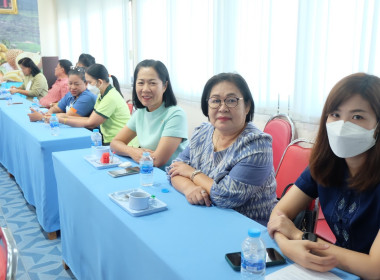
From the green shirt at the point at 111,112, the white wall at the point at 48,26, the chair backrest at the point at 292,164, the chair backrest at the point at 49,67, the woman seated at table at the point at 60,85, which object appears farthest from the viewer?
the white wall at the point at 48,26

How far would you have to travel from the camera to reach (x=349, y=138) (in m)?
1.11

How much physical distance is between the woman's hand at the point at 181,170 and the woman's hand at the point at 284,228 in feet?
1.77

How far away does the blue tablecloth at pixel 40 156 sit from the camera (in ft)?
8.34

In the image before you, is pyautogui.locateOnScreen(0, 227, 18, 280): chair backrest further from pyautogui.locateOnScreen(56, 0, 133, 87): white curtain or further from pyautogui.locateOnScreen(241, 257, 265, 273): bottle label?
pyautogui.locateOnScreen(56, 0, 133, 87): white curtain

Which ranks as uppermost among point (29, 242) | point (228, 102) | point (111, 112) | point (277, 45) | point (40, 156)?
point (277, 45)

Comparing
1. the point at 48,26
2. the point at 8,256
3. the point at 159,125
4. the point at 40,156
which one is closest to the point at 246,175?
the point at 8,256

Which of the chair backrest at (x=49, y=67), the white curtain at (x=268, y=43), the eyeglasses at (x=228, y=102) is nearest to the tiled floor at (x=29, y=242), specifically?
the eyeglasses at (x=228, y=102)

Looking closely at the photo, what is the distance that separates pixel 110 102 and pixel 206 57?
1.12 metres

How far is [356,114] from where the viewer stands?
1114 mm

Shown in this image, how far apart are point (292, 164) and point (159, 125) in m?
0.89

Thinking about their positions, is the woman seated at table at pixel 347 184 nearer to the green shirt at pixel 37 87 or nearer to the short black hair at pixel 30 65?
the green shirt at pixel 37 87

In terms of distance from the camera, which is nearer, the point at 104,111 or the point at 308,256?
the point at 308,256

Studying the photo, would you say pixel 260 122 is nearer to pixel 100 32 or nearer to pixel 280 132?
pixel 280 132

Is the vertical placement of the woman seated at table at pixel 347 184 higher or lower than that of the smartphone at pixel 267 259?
higher
